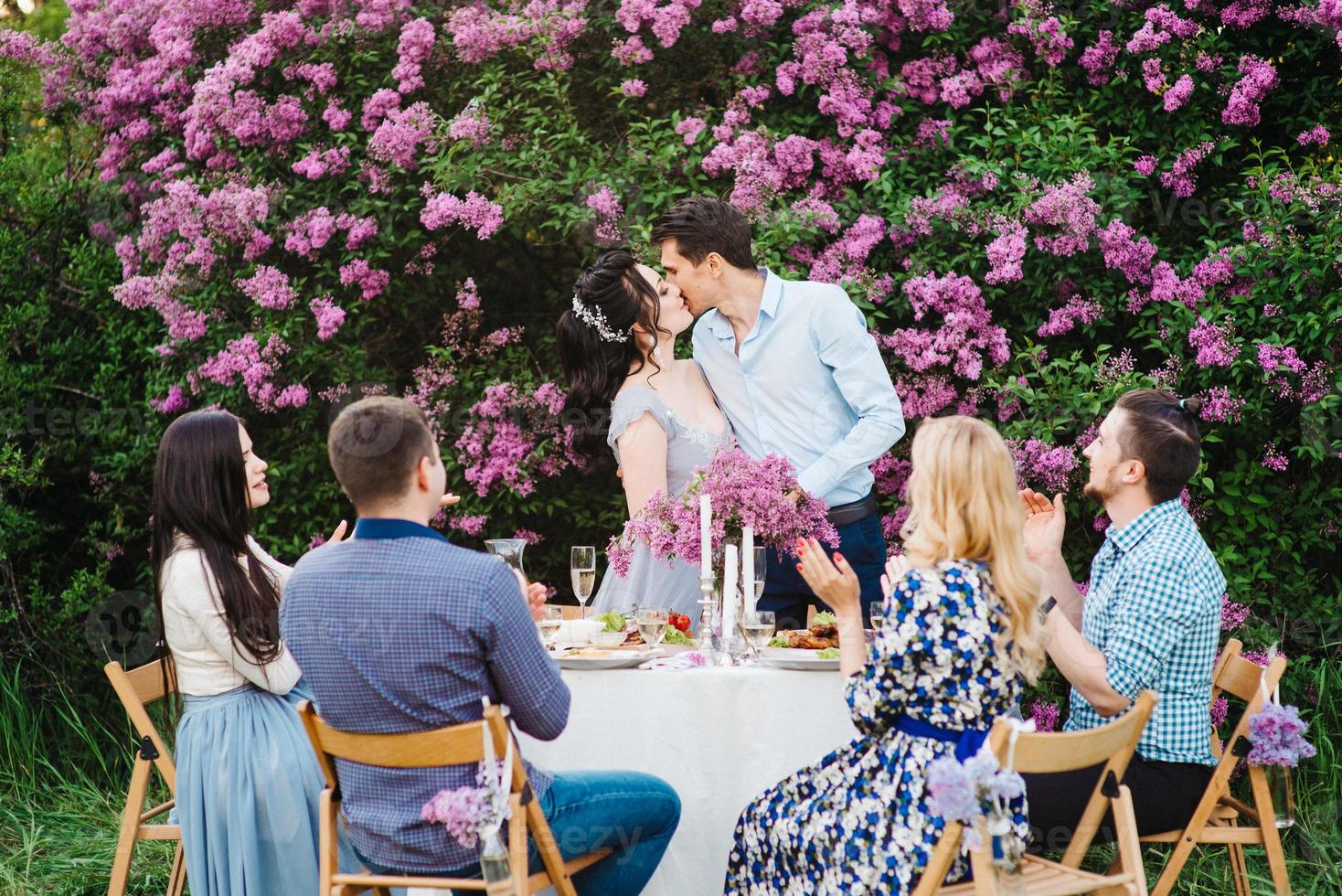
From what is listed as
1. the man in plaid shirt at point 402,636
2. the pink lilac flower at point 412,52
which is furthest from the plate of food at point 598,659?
the pink lilac flower at point 412,52

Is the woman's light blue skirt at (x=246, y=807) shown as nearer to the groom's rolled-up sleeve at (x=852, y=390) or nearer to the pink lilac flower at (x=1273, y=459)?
the groom's rolled-up sleeve at (x=852, y=390)

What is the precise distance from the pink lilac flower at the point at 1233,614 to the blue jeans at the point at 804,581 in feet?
4.27

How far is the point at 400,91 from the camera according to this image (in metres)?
5.32

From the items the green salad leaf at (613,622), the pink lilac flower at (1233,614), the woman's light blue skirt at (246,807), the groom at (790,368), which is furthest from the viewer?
the pink lilac flower at (1233,614)

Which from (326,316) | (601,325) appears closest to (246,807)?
(601,325)

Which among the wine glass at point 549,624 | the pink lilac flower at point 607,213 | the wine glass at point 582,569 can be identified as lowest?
the wine glass at point 549,624

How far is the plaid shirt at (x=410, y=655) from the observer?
2438mm

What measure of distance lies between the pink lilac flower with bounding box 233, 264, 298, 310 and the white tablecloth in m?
2.86

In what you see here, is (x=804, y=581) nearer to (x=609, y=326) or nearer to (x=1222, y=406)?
(x=609, y=326)

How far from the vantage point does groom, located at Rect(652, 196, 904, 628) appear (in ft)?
13.6

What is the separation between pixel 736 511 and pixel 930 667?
2.98 feet

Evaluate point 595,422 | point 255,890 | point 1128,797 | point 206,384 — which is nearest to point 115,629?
point 206,384

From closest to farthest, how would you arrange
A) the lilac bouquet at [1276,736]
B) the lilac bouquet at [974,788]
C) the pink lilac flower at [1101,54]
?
the lilac bouquet at [974,788]
the lilac bouquet at [1276,736]
the pink lilac flower at [1101,54]

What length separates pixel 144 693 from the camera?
346cm
